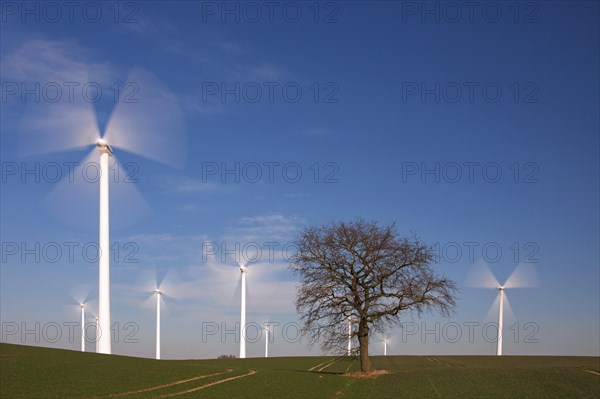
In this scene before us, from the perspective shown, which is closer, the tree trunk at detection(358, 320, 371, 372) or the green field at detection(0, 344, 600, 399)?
the green field at detection(0, 344, 600, 399)

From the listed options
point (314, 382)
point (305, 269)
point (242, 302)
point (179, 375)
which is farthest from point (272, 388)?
point (242, 302)

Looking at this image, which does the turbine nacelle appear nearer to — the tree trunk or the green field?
the green field

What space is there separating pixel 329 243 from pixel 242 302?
33.0 m

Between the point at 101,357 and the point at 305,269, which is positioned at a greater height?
the point at 305,269

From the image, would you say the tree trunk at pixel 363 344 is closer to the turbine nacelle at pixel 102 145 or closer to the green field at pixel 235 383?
the green field at pixel 235 383

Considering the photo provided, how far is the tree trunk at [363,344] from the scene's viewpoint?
5098 cm

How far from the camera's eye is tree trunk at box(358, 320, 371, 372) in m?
51.0

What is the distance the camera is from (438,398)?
3603 cm

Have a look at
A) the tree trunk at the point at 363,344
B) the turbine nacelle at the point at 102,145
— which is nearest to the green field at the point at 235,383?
the tree trunk at the point at 363,344

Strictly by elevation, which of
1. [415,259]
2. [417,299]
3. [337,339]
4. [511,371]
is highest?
[415,259]

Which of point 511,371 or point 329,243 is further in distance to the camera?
point 511,371

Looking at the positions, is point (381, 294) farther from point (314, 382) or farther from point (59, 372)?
point (59, 372)

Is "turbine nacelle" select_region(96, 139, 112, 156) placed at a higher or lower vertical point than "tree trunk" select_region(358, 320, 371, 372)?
higher

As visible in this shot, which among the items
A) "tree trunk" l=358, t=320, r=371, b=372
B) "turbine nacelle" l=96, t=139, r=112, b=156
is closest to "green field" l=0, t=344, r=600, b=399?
"tree trunk" l=358, t=320, r=371, b=372
